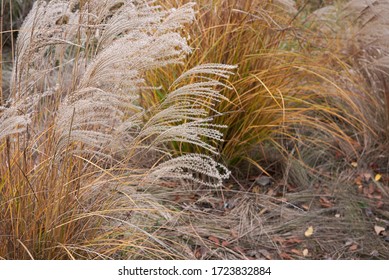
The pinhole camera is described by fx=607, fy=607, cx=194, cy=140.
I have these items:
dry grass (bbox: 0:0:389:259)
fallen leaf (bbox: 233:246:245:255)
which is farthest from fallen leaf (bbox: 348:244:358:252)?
fallen leaf (bbox: 233:246:245:255)

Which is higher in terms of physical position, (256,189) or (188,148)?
(188,148)

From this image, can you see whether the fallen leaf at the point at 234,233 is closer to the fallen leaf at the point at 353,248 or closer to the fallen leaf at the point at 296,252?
the fallen leaf at the point at 296,252

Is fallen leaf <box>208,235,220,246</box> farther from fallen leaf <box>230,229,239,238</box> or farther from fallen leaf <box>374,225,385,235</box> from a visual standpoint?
fallen leaf <box>374,225,385,235</box>

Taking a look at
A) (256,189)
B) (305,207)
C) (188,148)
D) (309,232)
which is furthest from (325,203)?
(188,148)

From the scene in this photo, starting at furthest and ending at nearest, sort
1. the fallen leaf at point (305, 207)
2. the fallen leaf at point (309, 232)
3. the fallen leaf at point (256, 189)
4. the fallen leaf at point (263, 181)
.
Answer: the fallen leaf at point (263, 181)
the fallen leaf at point (256, 189)
the fallen leaf at point (305, 207)
the fallen leaf at point (309, 232)

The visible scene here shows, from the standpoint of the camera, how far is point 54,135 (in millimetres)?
2539

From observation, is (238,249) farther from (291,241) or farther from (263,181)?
(263,181)

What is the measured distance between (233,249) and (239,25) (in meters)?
1.44

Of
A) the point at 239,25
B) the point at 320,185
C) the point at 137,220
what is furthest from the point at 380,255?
the point at 239,25

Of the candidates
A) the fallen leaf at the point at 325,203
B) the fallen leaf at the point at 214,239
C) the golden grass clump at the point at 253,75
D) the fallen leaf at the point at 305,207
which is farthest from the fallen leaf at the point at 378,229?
the fallen leaf at the point at 214,239

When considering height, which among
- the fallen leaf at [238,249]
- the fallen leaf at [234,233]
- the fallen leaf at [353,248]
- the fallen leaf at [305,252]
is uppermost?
the fallen leaf at [234,233]

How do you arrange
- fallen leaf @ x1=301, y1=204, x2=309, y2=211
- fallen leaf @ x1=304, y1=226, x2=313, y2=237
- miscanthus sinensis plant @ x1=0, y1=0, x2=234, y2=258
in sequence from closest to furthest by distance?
1. miscanthus sinensis plant @ x1=0, y1=0, x2=234, y2=258
2. fallen leaf @ x1=304, y1=226, x2=313, y2=237
3. fallen leaf @ x1=301, y1=204, x2=309, y2=211

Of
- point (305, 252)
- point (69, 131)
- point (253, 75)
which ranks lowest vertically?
point (305, 252)

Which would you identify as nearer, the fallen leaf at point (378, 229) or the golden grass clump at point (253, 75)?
the fallen leaf at point (378, 229)
